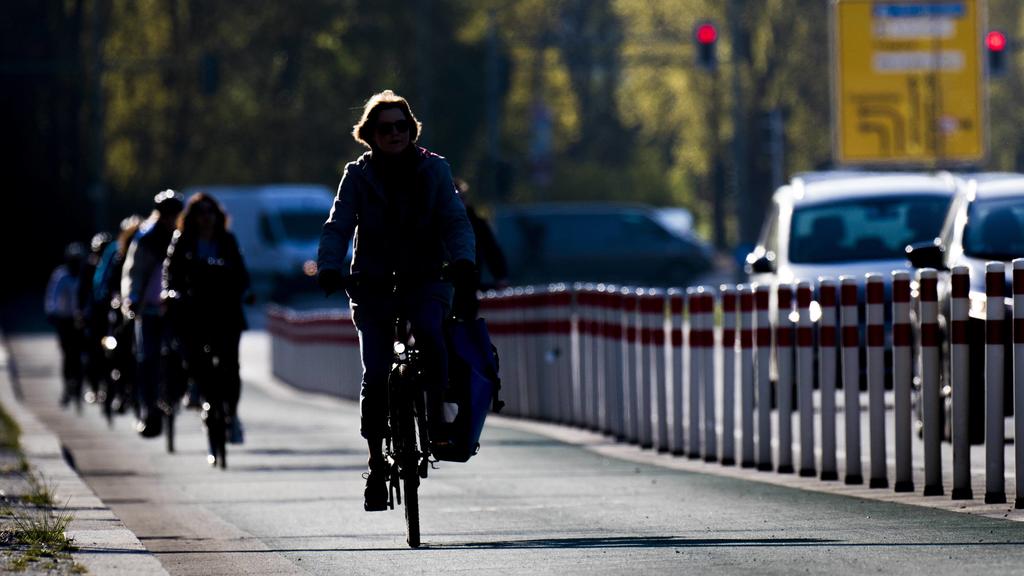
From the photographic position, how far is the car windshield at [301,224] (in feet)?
167

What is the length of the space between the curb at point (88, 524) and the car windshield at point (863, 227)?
5949 millimetres

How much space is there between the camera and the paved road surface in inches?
339

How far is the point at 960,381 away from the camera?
34.6 ft

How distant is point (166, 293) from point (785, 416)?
185 inches

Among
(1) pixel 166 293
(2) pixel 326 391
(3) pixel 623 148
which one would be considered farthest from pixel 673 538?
(3) pixel 623 148

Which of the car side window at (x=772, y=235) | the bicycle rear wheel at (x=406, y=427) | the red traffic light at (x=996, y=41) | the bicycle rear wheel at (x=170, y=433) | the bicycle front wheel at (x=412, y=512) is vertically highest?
the red traffic light at (x=996, y=41)

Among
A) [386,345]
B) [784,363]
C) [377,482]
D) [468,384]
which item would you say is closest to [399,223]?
[386,345]

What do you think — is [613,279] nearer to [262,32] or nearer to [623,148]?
[262,32]

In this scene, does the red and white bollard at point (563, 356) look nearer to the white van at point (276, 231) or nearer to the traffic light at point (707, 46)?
the traffic light at point (707, 46)

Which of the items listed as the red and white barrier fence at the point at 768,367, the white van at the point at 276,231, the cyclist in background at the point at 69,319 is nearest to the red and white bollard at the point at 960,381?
the red and white barrier fence at the point at 768,367

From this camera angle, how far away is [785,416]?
1260cm

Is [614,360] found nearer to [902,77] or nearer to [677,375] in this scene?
[677,375]

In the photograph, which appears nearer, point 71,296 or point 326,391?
point 71,296

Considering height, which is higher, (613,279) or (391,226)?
(391,226)
